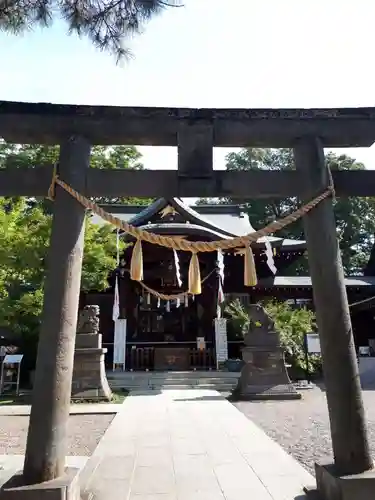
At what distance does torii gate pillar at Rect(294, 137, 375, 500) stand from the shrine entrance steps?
10.2m

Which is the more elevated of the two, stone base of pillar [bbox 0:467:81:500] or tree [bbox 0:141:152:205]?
tree [bbox 0:141:152:205]

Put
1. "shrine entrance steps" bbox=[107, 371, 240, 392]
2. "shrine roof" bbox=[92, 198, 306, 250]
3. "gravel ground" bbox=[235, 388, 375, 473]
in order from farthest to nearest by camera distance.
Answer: "shrine roof" bbox=[92, 198, 306, 250] → "shrine entrance steps" bbox=[107, 371, 240, 392] → "gravel ground" bbox=[235, 388, 375, 473]

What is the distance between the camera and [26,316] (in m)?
12.9

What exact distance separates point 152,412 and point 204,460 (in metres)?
4.25

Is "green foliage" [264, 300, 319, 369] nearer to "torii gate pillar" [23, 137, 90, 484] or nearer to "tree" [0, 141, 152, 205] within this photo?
"tree" [0, 141, 152, 205]

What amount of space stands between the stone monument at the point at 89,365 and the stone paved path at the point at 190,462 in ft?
9.01

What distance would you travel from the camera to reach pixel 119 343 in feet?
54.3

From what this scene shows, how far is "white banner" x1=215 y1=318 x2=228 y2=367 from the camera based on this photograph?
53.5ft

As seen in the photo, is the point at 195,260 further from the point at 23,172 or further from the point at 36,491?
the point at 36,491

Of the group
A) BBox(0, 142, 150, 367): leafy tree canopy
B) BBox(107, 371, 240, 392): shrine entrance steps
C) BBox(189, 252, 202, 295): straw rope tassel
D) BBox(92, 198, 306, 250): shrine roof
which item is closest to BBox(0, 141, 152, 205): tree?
BBox(92, 198, 306, 250): shrine roof

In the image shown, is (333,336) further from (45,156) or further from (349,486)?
(45,156)

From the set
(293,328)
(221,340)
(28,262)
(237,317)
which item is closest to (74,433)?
(28,262)

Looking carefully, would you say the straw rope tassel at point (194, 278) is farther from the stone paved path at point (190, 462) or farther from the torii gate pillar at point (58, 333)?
the stone paved path at point (190, 462)

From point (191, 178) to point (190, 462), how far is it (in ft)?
11.3
